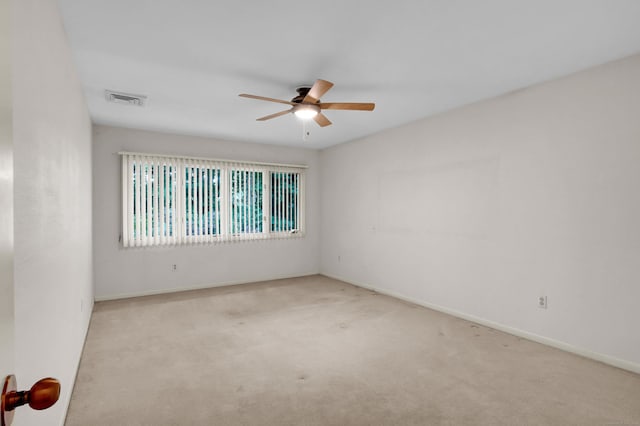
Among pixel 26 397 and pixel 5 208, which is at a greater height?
pixel 5 208

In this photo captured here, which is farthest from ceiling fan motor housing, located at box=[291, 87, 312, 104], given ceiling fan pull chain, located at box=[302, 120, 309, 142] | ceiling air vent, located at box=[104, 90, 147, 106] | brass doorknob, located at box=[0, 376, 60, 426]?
brass doorknob, located at box=[0, 376, 60, 426]

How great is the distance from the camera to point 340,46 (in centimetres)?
261

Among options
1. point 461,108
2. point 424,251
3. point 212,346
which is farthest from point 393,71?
point 212,346

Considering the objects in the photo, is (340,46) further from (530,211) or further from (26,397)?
(26,397)

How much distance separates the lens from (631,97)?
111 inches

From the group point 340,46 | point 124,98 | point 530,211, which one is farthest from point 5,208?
point 530,211

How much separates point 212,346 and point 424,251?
Answer: 2.92 meters

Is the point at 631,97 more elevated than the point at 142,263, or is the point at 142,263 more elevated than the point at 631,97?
the point at 631,97

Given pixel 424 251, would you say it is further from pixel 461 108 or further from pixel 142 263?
pixel 142 263

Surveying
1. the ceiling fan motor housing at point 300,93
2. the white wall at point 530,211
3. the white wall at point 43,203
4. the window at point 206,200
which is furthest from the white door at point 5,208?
the window at point 206,200

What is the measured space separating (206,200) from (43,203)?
4086 mm

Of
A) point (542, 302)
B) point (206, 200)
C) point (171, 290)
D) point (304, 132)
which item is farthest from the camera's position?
point (206, 200)

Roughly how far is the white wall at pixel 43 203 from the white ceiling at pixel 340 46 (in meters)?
0.52

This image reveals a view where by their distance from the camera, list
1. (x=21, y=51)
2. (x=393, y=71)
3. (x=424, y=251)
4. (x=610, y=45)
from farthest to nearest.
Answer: (x=424, y=251) → (x=393, y=71) → (x=610, y=45) → (x=21, y=51)
